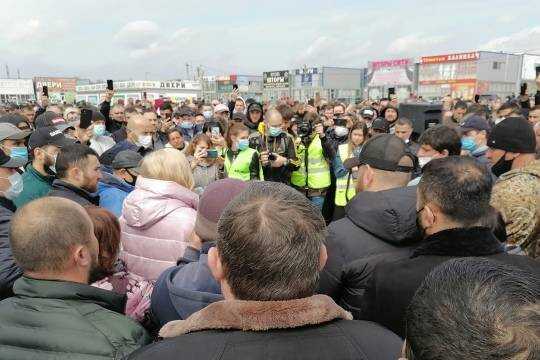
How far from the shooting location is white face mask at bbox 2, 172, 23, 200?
3204 mm

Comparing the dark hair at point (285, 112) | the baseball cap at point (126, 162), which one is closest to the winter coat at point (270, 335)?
the baseball cap at point (126, 162)

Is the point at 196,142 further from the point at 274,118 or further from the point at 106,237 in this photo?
the point at 106,237

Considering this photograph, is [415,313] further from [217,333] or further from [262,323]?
[217,333]

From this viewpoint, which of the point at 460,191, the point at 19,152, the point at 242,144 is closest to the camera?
the point at 460,191

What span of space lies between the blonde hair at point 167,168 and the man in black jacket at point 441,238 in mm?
1560

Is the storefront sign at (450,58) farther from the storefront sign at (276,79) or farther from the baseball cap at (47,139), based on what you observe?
the baseball cap at (47,139)

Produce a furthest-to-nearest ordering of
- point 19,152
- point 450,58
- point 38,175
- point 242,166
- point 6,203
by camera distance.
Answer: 1. point 450,58
2. point 242,166
3. point 19,152
4. point 38,175
5. point 6,203

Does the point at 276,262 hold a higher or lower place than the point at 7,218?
higher

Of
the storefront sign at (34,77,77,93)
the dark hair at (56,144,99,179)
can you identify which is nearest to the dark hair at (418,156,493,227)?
the dark hair at (56,144,99,179)

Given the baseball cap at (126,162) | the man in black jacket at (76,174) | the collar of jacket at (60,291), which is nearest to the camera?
the collar of jacket at (60,291)

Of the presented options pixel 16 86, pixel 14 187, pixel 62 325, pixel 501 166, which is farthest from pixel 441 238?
pixel 16 86

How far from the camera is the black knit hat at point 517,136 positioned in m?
3.23

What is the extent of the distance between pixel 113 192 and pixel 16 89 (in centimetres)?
4827

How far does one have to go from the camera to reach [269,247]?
109 centimetres
